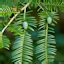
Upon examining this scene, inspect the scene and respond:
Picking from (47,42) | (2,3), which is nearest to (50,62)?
(47,42)

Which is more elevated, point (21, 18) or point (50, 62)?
point (21, 18)

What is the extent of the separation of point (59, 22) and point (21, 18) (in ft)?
0.68

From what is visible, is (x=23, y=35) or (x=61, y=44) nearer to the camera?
(x=23, y=35)

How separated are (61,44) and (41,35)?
0.53ft

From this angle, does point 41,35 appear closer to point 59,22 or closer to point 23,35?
point 23,35

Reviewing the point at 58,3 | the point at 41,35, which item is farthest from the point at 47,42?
the point at 58,3

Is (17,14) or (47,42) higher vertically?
(17,14)

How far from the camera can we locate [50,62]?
79 centimetres

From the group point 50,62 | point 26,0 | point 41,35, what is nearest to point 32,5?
point 26,0

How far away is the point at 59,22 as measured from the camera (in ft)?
3.15

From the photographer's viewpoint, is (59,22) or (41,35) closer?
(41,35)

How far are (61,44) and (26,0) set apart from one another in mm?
254

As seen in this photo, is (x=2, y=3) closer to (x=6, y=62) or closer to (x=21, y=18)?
(x=21, y=18)

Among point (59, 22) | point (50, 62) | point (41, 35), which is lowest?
point (50, 62)
